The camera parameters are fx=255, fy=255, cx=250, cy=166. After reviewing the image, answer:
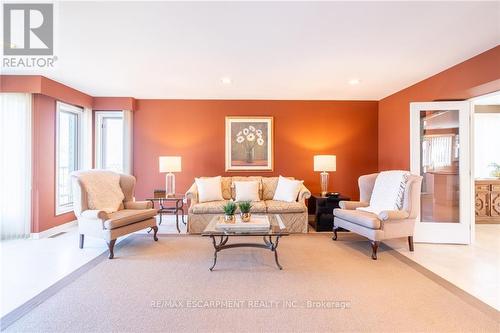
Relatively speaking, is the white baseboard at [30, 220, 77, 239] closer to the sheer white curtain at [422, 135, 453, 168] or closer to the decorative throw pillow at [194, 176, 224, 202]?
the decorative throw pillow at [194, 176, 224, 202]

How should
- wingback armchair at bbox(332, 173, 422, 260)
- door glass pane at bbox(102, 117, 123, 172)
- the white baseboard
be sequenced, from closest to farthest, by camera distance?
wingback armchair at bbox(332, 173, 422, 260), the white baseboard, door glass pane at bbox(102, 117, 123, 172)

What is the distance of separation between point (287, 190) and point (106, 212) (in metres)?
2.90

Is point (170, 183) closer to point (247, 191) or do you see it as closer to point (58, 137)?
point (247, 191)

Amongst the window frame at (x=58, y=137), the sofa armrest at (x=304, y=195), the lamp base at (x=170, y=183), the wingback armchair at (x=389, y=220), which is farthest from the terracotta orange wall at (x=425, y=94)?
the window frame at (x=58, y=137)

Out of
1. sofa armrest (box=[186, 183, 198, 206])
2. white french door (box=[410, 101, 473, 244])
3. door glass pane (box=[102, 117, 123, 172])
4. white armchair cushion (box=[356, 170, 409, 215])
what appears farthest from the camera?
door glass pane (box=[102, 117, 123, 172])

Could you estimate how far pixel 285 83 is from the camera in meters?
4.26

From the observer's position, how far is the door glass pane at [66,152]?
4708 millimetres

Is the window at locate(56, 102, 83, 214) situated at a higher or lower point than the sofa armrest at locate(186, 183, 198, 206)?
higher

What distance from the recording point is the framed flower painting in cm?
537

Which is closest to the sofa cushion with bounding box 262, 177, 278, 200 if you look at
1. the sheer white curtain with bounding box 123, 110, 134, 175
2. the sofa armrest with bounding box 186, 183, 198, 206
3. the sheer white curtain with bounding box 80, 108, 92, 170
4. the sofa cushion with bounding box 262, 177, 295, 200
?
the sofa cushion with bounding box 262, 177, 295, 200

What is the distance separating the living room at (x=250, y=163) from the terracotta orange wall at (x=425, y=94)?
0.10 ft

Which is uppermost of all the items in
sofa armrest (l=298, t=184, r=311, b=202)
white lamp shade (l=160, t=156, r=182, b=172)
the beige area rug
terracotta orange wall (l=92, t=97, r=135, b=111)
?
terracotta orange wall (l=92, t=97, r=135, b=111)

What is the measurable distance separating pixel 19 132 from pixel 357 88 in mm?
5605

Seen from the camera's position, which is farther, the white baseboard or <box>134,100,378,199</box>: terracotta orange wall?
<box>134,100,378,199</box>: terracotta orange wall
